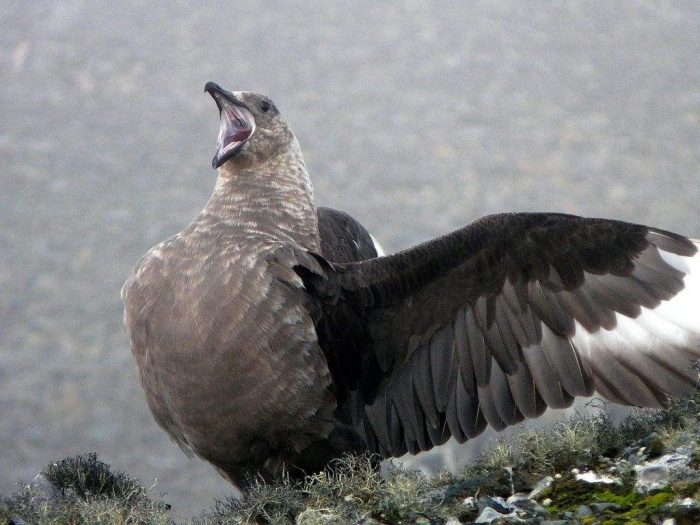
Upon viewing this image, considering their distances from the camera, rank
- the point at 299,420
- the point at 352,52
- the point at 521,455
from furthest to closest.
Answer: the point at 352,52
the point at 299,420
the point at 521,455

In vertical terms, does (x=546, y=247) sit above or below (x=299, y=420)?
above

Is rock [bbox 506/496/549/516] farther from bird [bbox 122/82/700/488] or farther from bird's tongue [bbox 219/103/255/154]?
bird's tongue [bbox 219/103/255/154]

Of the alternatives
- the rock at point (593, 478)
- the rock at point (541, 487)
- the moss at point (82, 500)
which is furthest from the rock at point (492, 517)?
the moss at point (82, 500)

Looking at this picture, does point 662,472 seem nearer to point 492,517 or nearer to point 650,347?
point 492,517

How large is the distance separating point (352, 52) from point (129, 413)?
12.4 metres

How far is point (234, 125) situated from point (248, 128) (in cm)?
10

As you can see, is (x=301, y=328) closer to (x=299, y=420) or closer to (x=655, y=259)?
(x=299, y=420)

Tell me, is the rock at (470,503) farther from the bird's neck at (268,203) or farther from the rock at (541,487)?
the bird's neck at (268,203)

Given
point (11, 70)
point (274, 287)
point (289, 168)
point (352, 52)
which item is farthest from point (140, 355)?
point (11, 70)

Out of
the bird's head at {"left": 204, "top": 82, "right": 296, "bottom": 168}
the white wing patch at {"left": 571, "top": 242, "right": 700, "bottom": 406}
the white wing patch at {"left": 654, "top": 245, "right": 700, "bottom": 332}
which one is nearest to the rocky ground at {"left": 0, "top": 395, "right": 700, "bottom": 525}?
the white wing patch at {"left": 571, "top": 242, "right": 700, "bottom": 406}

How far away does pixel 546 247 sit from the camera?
16.3ft

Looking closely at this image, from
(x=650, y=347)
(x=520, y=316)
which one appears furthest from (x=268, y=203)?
(x=650, y=347)

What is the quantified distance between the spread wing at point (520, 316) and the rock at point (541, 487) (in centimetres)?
92

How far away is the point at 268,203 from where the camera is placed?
550cm
